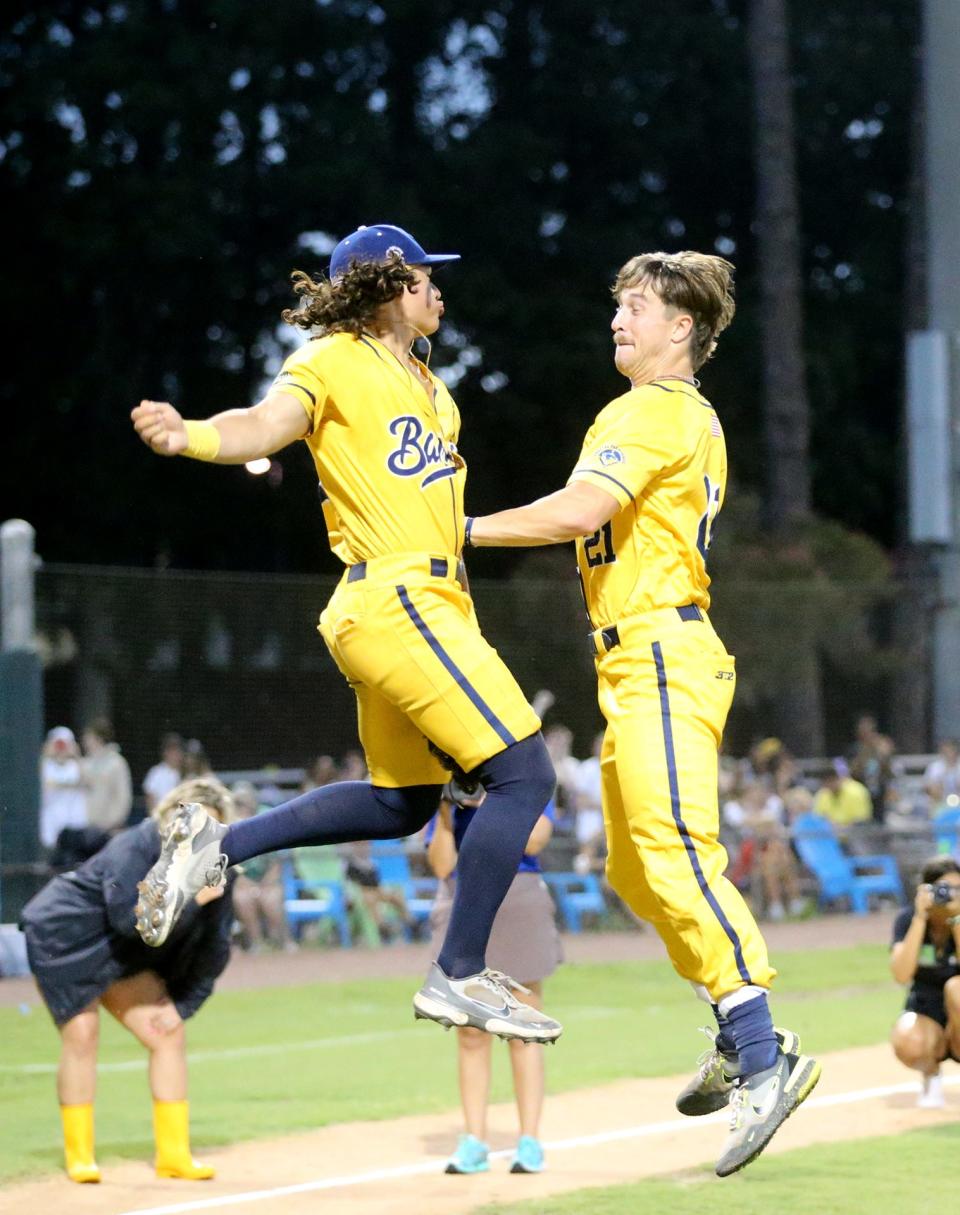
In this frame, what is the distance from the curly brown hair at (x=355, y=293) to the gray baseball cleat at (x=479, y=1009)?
168 centimetres

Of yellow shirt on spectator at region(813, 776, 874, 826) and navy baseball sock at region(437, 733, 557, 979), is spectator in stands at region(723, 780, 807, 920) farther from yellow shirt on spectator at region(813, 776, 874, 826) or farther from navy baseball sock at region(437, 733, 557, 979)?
navy baseball sock at region(437, 733, 557, 979)

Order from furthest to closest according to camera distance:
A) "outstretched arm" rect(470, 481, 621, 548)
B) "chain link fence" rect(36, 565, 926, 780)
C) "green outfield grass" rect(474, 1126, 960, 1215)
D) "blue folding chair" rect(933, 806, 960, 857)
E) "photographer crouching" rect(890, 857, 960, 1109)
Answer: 1. "blue folding chair" rect(933, 806, 960, 857)
2. "chain link fence" rect(36, 565, 926, 780)
3. "photographer crouching" rect(890, 857, 960, 1109)
4. "green outfield grass" rect(474, 1126, 960, 1215)
5. "outstretched arm" rect(470, 481, 621, 548)

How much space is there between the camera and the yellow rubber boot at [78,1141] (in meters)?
7.70

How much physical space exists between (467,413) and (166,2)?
290 inches

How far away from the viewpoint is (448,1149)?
841 centimetres

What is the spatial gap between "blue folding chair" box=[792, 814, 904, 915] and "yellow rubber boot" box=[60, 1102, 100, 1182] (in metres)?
11.5

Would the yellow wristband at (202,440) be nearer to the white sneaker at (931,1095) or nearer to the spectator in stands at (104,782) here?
→ the white sneaker at (931,1095)

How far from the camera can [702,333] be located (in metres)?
5.38

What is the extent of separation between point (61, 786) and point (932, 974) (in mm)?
7436

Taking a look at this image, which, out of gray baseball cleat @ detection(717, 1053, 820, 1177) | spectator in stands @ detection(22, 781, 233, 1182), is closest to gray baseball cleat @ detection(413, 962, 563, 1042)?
gray baseball cleat @ detection(717, 1053, 820, 1177)

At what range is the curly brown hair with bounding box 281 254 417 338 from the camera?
5.05 m

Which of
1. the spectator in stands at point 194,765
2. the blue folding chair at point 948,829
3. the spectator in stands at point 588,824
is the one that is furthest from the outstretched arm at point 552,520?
the blue folding chair at point 948,829

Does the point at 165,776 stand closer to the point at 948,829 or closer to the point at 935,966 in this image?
the point at 948,829

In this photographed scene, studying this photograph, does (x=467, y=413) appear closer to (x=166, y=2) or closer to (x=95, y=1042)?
(x=166, y=2)
